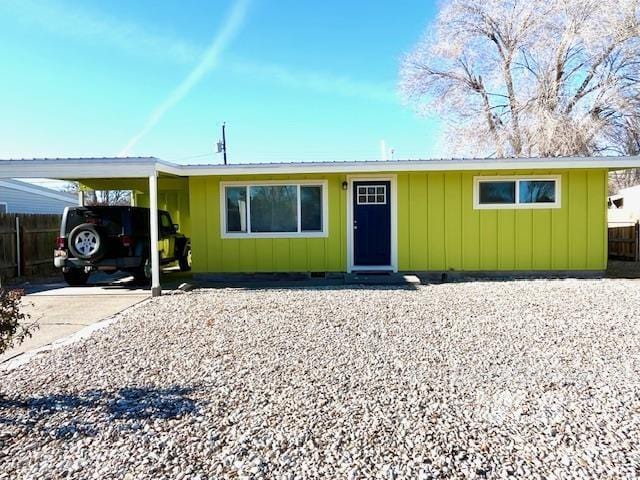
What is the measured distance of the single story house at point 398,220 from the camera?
898 cm

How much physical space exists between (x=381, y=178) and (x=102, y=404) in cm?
719

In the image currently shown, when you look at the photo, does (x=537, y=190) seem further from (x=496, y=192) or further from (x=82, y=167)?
(x=82, y=167)

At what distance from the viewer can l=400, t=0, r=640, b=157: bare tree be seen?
1622 cm

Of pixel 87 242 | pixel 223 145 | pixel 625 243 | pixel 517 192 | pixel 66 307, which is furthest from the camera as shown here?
pixel 223 145

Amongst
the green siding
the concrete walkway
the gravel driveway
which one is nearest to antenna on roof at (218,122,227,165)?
the green siding

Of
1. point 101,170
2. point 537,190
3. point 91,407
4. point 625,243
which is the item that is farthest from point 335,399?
point 625,243

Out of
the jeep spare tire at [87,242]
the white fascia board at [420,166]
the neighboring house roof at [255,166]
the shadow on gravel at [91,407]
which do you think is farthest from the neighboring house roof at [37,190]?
the shadow on gravel at [91,407]

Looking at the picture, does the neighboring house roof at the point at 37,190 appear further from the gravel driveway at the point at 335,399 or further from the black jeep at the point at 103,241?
the gravel driveway at the point at 335,399

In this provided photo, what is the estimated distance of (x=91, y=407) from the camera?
9.84 feet

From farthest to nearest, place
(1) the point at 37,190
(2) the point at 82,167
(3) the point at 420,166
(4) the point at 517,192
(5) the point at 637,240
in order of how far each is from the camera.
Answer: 1. (1) the point at 37,190
2. (5) the point at 637,240
3. (4) the point at 517,192
4. (3) the point at 420,166
5. (2) the point at 82,167

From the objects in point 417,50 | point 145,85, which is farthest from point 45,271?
point 417,50

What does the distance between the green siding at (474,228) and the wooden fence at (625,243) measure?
454cm

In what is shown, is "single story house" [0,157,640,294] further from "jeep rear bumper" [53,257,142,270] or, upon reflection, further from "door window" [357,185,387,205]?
"jeep rear bumper" [53,257,142,270]

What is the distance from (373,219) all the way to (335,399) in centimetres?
642
